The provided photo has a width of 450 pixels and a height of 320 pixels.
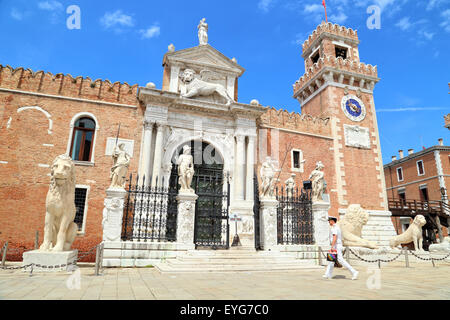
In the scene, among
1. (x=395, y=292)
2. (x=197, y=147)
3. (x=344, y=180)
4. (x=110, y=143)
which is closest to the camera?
(x=395, y=292)

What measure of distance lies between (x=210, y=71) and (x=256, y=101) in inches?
122

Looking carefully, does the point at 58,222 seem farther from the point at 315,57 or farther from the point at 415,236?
the point at 315,57

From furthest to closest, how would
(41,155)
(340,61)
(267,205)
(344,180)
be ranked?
1. (340,61)
2. (344,180)
3. (41,155)
4. (267,205)

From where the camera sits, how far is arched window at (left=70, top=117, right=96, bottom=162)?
575 inches

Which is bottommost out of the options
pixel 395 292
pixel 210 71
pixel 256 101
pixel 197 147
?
pixel 395 292

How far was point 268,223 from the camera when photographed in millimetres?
11742

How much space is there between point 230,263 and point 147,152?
24.2ft

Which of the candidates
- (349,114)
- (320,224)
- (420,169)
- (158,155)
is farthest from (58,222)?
(420,169)

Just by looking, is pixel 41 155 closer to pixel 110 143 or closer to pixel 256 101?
pixel 110 143

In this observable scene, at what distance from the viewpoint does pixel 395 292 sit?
522cm

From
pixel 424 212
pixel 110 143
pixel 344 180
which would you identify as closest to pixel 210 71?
pixel 110 143

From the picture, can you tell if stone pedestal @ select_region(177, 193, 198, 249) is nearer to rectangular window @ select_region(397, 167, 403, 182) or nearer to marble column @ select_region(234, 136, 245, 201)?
marble column @ select_region(234, 136, 245, 201)

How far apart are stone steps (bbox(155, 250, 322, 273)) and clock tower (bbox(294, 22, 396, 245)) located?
9.43 metres

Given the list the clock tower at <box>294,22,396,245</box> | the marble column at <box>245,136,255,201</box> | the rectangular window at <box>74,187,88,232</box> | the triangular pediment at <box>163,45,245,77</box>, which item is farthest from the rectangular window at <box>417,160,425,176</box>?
the rectangular window at <box>74,187,88,232</box>
